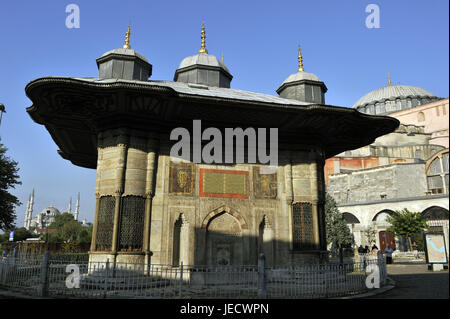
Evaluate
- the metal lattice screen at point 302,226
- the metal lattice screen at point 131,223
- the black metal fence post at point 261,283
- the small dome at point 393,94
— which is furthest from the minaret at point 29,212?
the black metal fence post at point 261,283

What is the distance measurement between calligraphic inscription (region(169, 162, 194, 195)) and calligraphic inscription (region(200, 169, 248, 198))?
41 cm

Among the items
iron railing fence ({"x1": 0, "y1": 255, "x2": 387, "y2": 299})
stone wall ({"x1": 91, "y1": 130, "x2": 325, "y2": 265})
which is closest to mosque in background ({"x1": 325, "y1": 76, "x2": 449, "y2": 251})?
stone wall ({"x1": 91, "y1": 130, "x2": 325, "y2": 265})

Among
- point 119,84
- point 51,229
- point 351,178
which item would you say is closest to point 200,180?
point 119,84

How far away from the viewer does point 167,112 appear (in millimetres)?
11844

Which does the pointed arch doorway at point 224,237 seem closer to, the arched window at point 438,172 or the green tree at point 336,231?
the green tree at point 336,231

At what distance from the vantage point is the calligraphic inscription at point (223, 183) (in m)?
12.5

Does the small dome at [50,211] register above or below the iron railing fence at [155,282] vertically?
above

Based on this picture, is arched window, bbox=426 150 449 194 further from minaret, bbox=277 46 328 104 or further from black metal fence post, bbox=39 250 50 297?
black metal fence post, bbox=39 250 50 297

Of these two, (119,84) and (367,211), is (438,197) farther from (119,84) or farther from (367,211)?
(119,84)

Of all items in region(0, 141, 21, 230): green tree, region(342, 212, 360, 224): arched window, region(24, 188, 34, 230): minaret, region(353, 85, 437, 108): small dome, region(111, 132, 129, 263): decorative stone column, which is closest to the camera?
region(111, 132, 129, 263): decorative stone column

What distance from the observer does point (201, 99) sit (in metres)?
11.2

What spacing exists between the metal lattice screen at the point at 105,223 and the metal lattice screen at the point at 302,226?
21.5 ft

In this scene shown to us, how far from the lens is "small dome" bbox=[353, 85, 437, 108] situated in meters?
66.8
